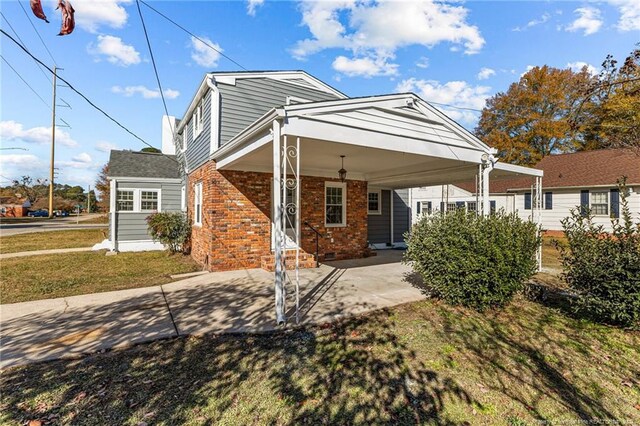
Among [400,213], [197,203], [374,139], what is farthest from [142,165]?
[400,213]

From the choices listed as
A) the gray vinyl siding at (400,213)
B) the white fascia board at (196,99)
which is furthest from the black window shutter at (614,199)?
the white fascia board at (196,99)

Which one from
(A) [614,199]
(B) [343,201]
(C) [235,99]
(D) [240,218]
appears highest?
(C) [235,99]

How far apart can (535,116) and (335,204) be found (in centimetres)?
2433

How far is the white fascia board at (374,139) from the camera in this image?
14.7 ft

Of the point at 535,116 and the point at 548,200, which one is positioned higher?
the point at 535,116

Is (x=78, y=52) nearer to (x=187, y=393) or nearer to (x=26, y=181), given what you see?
(x=187, y=393)

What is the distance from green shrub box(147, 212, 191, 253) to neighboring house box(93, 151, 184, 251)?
130 centimetres

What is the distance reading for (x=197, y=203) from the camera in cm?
948

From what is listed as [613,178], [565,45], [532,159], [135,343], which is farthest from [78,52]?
[532,159]

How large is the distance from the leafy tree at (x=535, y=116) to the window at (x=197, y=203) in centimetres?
2585

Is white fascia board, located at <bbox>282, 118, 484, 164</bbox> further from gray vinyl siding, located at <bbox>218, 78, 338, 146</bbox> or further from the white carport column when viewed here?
gray vinyl siding, located at <bbox>218, 78, 338, 146</bbox>

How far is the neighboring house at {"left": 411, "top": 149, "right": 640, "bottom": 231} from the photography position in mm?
15711

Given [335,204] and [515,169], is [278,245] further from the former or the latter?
[515,169]

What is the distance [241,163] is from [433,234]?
4674mm
